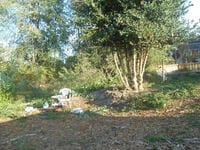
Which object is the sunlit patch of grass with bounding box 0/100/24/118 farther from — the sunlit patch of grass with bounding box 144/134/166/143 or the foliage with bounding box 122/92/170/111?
the sunlit patch of grass with bounding box 144/134/166/143

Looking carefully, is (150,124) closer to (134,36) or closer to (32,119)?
(32,119)

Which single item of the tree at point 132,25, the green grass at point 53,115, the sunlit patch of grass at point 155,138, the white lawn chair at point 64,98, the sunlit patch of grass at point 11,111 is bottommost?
the sunlit patch of grass at point 155,138

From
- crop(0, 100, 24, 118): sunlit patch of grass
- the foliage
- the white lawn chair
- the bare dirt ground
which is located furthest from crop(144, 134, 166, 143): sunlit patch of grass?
the white lawn chair

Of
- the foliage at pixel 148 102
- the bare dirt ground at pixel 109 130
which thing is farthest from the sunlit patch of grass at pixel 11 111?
the foliage at pixel 148 102

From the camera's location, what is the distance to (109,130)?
8.61 m

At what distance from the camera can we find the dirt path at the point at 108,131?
7207 mm

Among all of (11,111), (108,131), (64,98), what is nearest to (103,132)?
(108,131)

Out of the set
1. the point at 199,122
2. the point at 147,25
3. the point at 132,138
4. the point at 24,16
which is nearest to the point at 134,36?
the point at 147,25

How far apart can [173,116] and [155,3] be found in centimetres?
488

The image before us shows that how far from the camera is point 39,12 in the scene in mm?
33250

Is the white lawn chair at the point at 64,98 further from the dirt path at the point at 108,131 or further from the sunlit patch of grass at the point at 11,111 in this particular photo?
the dirt path at the point at 108,131

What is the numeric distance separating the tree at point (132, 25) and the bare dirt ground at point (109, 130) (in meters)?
3.20

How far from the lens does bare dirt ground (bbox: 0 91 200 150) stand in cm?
722

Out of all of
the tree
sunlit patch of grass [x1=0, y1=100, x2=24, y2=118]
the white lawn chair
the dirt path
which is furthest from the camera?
the white lawn chair
